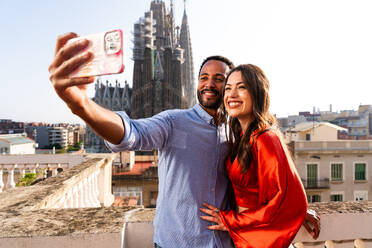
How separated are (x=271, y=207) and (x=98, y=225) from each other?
1031mm

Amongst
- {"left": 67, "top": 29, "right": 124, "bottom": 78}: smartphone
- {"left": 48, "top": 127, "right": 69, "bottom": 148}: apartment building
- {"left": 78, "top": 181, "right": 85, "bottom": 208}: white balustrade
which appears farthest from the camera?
{"left": 48, "top": 127, "right": 69, "bottom": 148}: apartment building

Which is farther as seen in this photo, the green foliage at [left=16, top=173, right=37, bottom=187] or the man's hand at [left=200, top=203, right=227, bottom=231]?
the green foliage at [left=16, top=173, right=37, bottom=187]

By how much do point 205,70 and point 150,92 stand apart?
45.1 meters

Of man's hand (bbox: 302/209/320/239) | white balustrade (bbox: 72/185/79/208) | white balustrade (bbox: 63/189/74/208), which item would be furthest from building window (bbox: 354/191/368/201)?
white balustrade (bbox: 63/189/74/208)

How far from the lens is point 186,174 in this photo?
4.32 ft

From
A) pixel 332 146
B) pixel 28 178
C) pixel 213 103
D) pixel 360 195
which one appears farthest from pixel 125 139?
Result: pixel 360 195

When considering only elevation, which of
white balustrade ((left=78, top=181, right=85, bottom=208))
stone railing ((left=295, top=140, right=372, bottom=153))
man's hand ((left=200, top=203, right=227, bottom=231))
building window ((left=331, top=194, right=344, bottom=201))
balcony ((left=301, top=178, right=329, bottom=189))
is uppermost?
man's hand ((left=200, top=203, right=227, bottom=231))

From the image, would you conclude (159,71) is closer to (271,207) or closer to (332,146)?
(332,146)

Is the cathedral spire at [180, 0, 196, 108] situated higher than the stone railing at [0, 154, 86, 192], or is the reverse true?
the cathedral spire at [180, 0, 196, 108]

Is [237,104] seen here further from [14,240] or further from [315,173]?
[315,173]

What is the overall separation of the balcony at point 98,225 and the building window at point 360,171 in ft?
59.6

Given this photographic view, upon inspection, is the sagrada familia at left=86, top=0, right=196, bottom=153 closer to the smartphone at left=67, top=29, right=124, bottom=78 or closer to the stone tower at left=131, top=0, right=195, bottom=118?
the stone tower at left=131, top=0, right=195, bottom=118

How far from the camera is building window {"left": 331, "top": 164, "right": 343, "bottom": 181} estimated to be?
16797 millimetres

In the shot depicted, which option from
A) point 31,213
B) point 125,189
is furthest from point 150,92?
point 31,213
